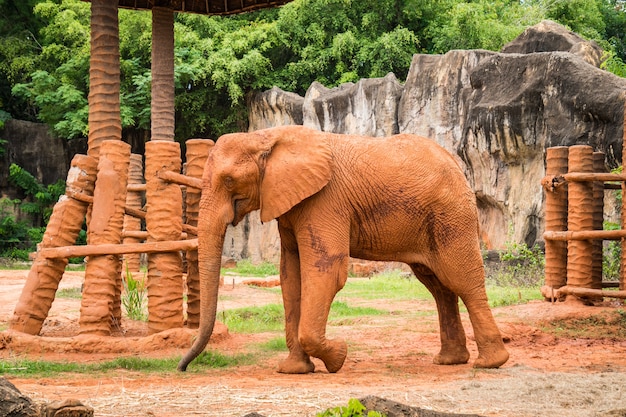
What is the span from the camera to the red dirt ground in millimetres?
5664

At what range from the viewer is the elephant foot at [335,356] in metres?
7.64

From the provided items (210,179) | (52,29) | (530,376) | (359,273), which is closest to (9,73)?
(52,29)

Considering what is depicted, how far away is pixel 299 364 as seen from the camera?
7.81 m

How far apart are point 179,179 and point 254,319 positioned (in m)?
3.61

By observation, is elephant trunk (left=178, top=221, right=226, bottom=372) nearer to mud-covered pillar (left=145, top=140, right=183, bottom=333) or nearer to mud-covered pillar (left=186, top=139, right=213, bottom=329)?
mud-covered pillar (left=145, top=140, right=183, bottom=333)

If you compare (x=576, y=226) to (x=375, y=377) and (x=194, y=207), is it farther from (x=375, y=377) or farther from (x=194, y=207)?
(x=375, y=377)

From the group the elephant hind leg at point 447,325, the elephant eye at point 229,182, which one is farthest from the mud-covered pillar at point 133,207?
the elephant eye at point 229,182

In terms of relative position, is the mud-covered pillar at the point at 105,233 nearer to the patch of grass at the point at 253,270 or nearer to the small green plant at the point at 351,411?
the small green plant at the point at 351,411

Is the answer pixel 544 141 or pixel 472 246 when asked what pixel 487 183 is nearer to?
pixel 544 141

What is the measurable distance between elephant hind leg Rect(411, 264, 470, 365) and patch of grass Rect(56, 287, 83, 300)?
7.74 metres

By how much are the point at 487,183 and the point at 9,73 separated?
16.0m

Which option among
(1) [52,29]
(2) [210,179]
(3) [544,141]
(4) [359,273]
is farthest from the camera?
(1) [52,29]

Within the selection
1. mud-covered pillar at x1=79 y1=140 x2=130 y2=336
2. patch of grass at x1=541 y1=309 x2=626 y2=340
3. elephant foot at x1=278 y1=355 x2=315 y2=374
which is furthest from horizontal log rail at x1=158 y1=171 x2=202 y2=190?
patch of grass at x1=541 y1=309 x2=626 y2=340

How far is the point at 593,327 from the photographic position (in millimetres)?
10844
